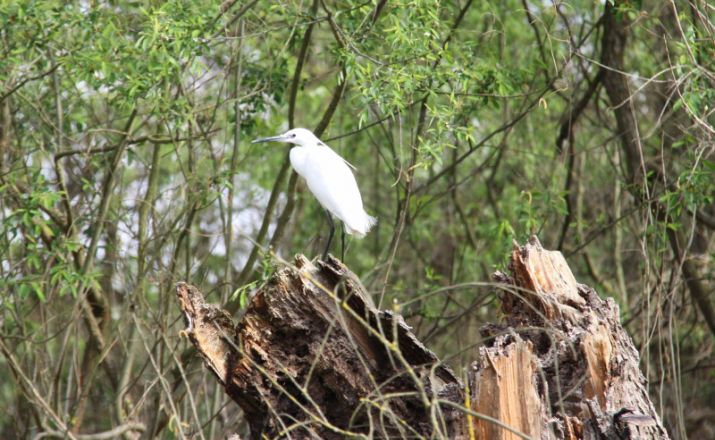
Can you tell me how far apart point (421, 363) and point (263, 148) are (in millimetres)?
4079

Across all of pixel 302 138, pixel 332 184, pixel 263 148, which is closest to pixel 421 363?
pixel 332 184

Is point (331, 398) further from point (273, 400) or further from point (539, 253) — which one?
point (539, 253)

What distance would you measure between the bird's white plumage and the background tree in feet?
1.03

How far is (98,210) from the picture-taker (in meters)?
5.52

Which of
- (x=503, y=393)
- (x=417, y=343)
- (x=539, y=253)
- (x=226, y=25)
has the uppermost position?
(x=226, y=25)

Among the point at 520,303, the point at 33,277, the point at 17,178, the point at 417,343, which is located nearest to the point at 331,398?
the point at 417,343

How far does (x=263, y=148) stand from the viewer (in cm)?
686

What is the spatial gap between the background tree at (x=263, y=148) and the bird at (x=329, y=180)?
32cm

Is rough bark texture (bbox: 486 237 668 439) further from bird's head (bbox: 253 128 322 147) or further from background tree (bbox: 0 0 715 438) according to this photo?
bird's head (bbox: 253 128 322 147)

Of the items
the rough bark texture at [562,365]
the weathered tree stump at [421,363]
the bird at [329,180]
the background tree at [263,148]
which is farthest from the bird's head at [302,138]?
the rough bark texture at [562,365]

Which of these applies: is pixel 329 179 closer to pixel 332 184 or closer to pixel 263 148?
pixel 332 184

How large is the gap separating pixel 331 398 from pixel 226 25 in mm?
2479

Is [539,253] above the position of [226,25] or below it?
below

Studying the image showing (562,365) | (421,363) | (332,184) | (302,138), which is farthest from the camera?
(302,138)
